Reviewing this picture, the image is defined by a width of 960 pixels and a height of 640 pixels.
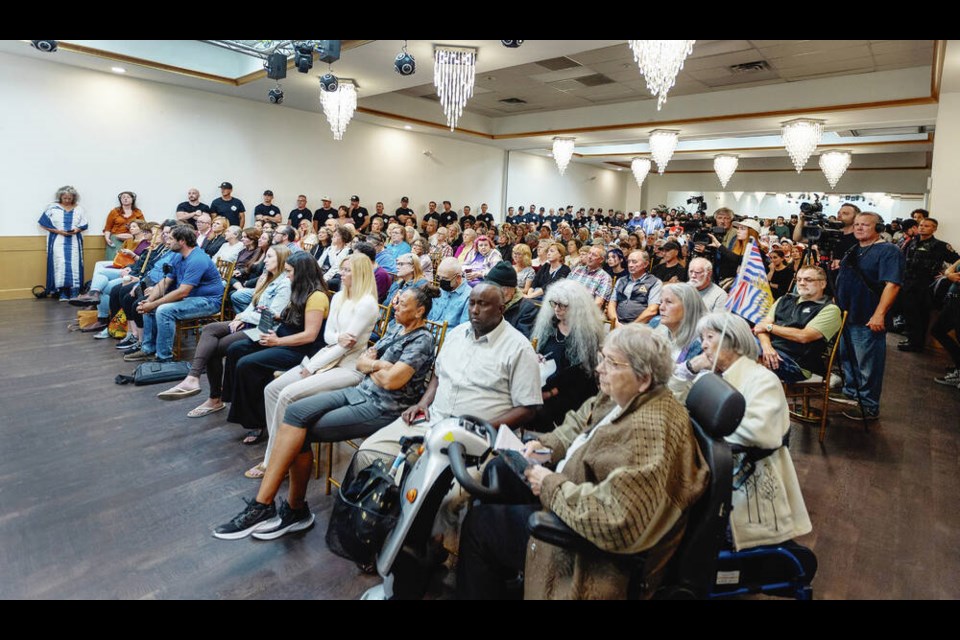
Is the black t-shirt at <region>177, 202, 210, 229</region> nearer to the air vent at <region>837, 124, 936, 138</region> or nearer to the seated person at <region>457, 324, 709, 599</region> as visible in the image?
the seated person at <region>457, 324, 709, 599</region>

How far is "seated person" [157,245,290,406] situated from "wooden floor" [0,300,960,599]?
0.59 feet

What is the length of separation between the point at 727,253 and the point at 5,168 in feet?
28.6

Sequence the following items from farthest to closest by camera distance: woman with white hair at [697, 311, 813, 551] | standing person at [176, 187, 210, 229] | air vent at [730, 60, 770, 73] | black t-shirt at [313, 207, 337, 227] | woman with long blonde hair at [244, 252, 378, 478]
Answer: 1. black t-shirt at [313, 207, 337, 227]
2. standing person at [176, 187, 210, 229]
3. air vent at [730, 60, 770, 73]
4. woman with long blonde hair at [244, 252, 378, 478]
5. woman with white hair at [697, 311, 813, 551]

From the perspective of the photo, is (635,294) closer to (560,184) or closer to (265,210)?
(265,210)

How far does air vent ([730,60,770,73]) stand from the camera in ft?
22.9

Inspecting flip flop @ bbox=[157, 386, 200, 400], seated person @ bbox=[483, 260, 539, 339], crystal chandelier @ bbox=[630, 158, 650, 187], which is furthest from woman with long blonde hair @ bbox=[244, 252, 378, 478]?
crystal chandelier @ bbox=[630, 158, 650, 187]

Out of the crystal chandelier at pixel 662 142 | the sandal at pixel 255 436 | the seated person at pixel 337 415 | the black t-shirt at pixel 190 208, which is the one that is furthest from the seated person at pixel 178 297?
the crystal chandelier at pixel 662 142

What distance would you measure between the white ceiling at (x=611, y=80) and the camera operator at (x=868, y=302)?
2.11 metres

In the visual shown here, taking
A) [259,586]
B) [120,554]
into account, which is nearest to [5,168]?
[120,554]

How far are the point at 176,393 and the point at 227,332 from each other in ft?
1.77

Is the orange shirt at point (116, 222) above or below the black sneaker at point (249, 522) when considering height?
above

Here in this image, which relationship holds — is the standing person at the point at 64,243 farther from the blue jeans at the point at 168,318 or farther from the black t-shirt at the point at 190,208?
the blue jeans at the point at 168,318

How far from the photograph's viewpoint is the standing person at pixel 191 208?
8.16 meters

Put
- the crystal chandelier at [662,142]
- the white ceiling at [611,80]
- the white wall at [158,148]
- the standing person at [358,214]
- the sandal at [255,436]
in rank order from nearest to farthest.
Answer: the sandal at [255,436] < the white ceiling at [611,80] < the white wall at [158,148] < the crystal chandelier at [662,142] < the standing person at [358,214]
